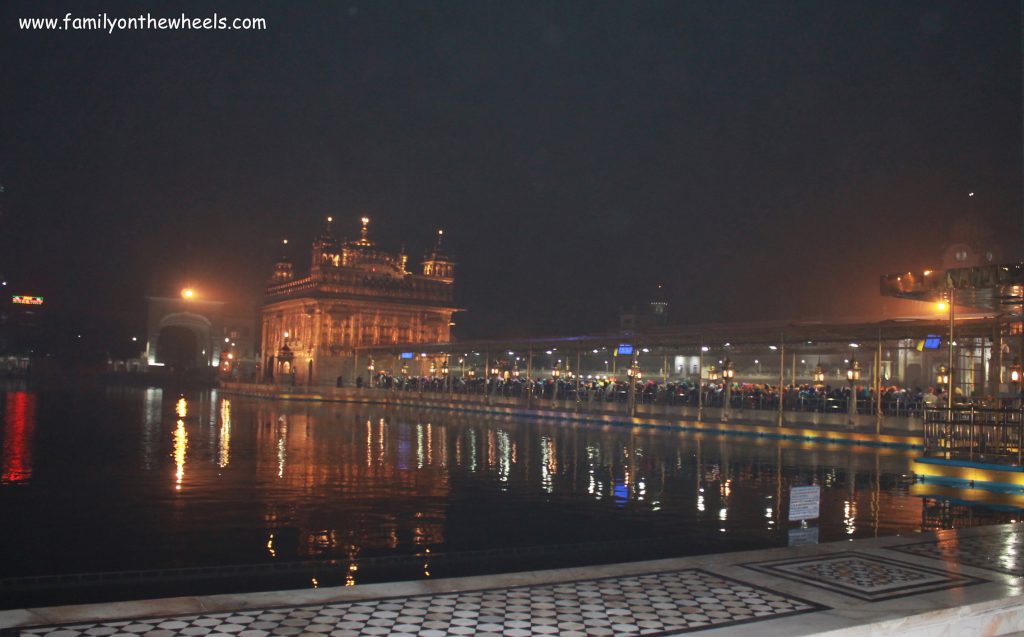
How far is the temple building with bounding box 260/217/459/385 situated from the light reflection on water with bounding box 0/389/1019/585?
48.7 meters

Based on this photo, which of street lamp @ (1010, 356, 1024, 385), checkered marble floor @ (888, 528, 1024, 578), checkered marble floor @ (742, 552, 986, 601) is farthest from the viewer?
street lamp @ (1010, 356, 1024, 385)

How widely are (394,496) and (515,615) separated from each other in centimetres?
773

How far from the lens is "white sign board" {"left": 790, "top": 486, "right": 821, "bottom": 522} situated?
10750 mm

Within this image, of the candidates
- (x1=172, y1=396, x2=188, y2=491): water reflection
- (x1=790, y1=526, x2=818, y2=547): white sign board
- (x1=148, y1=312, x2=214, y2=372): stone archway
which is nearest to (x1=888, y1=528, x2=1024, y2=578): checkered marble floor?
(x1=790, y1=526, x2=818, y2=547): white sign board

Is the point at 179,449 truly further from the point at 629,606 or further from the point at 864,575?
the point at 864,575

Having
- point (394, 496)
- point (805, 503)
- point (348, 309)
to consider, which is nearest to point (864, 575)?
point (805, 503)

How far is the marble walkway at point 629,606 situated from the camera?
5801 millimetres

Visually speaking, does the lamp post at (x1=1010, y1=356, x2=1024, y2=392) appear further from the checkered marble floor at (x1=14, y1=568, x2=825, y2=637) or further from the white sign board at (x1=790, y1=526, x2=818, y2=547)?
the checkered marble floor at (x1=14, y1=568, x2=825, y2=637)

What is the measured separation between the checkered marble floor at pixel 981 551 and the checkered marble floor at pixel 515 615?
96.4 inches

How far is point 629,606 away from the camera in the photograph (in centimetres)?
650

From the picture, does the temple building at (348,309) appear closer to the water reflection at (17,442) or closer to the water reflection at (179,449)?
the water reflection at (17,442)

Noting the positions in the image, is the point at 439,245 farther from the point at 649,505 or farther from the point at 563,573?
the point at 563,573

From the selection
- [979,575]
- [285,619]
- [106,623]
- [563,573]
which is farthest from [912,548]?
[106,623]

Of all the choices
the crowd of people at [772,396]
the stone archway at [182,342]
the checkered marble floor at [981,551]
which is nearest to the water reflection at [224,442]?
the checkered marble floor at [981,551]
